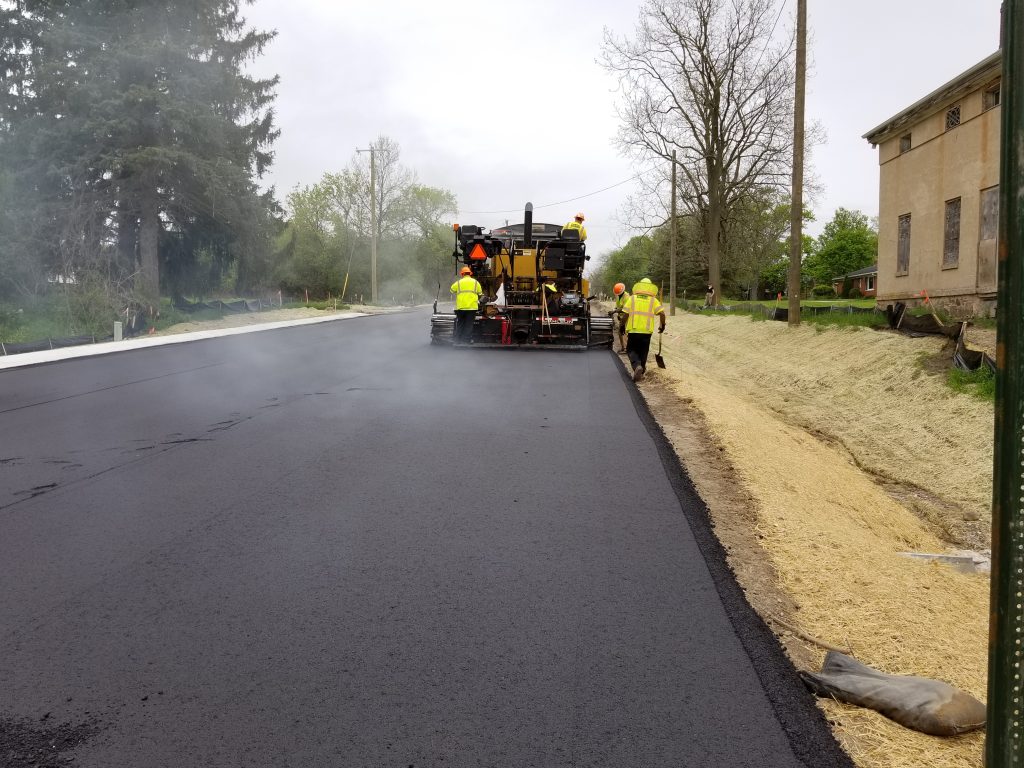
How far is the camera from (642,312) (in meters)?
13.8

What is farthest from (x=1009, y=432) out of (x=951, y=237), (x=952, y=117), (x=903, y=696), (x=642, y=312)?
(x=952, y=117)

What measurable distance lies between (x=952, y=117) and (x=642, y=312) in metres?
Answer: 13.5

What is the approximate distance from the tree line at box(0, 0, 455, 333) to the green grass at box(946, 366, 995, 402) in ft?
72.5

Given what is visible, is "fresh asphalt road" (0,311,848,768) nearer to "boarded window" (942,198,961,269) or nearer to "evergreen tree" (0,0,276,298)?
"boarded window" (942,198,961,269)

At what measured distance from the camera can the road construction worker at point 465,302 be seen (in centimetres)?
1866

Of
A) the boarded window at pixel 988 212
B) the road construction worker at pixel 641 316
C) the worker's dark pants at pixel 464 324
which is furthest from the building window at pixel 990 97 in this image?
the worker's dark pants at pixel 464 324

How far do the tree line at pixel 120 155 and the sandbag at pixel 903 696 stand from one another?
83.1ft

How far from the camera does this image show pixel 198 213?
35875mm

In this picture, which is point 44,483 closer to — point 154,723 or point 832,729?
point 154,723

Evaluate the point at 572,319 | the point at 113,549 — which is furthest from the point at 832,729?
the point at 572,319

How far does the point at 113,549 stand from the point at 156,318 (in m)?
25.4

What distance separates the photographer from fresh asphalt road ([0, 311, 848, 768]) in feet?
10.3

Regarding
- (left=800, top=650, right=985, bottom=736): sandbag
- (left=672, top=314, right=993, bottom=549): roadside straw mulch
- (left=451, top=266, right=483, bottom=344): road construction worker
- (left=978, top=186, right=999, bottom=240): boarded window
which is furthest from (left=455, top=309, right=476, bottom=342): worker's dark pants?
(left=800, top=650, right=985, bottom=736): sandbag

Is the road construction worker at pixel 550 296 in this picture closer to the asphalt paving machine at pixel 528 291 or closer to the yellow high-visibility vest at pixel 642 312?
the asphalt paving machine at pixel 528 291
